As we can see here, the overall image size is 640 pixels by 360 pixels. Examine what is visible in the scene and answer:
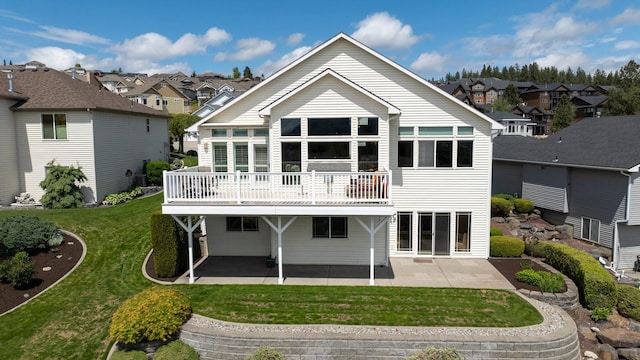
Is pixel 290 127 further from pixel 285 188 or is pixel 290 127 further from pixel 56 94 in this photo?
pixel 56 94

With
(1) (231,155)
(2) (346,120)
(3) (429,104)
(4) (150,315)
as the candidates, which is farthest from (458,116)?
(4) (150,315)

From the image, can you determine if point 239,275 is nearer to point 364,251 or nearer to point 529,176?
point 364,251

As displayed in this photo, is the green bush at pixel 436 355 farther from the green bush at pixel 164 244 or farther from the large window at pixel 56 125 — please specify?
the large window at pixel 56 125

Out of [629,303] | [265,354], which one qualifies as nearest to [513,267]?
[629,303]

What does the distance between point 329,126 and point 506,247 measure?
8.66 meters

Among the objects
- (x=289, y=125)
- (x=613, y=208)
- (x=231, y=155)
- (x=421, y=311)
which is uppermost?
(x=289, y=125)

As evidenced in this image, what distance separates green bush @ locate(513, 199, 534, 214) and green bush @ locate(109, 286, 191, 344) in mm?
18363

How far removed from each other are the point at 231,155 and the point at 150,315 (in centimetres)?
726

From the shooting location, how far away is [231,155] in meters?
15.7

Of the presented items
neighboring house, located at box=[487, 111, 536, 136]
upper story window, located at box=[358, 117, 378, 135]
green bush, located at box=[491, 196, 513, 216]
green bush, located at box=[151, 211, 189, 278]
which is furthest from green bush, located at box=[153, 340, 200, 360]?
neighboring house, located at box=[487, 111, 536, 136]

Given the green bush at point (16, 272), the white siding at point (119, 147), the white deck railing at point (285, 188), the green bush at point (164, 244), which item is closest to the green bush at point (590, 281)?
the white deck railing at point (285, 188)

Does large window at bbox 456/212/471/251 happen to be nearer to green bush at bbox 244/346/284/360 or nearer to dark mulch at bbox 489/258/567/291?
dark mulch at bbox 489/258/567/291

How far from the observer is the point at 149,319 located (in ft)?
32.2

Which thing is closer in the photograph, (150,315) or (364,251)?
(150,315)
